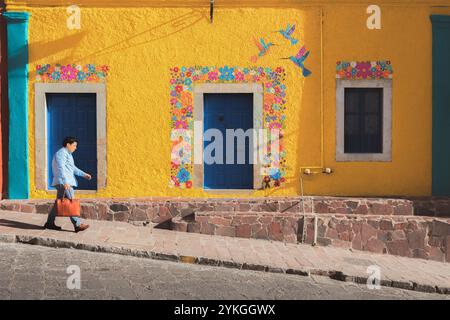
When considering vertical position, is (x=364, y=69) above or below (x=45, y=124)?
above

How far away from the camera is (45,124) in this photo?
10961mm

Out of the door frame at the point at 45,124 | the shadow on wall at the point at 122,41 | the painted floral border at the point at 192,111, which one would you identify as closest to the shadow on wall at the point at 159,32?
the shadow on wall at the point at 122,41

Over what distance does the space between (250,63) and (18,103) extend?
15.1 feet

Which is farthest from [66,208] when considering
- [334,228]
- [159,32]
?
[334,228]

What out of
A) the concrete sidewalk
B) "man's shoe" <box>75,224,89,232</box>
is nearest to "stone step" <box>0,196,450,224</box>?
the concrete sidewalk

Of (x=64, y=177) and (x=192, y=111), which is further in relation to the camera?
(x=192, y=111)

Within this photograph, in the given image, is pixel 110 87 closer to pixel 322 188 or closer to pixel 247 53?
pixel 247 53

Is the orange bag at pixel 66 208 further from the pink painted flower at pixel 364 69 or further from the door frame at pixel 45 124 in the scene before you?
the pink painted flower at pixel 364 69

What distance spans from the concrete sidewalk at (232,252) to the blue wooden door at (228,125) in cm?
184

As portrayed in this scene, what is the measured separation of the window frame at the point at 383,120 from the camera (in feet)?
36.6

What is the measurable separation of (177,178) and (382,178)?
4.09 metres

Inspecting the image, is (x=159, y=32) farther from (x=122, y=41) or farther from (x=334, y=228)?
(x=334, y=228)

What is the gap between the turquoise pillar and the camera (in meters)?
10.9

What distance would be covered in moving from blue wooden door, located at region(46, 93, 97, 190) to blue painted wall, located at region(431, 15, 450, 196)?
678 centimetres
